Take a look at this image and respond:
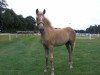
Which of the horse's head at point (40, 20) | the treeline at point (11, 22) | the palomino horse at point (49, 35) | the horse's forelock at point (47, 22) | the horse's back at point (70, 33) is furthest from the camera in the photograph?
the treeline at point (11, 22)

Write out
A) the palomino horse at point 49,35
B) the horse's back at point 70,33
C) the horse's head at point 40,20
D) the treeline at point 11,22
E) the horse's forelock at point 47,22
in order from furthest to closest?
the treeline at point 11,22
the horse's back at point 70,33
the horse's forelock at point 47,22
the palomino horse at point 49,35
the horse's head at point 40,20

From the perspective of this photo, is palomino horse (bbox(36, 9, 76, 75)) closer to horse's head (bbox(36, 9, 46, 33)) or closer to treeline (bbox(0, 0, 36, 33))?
horse's head (bbox(36, 9, 46, 33))

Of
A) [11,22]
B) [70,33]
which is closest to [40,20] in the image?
[70,33]

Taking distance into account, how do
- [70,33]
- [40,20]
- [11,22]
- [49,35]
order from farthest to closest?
[11,22] → [70,33] → [49,35] → [40,20]

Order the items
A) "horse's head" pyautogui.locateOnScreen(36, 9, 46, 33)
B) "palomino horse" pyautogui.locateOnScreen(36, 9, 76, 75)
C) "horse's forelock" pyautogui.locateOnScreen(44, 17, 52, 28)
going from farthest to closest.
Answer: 1. "horse's forelock" pyautogui.locateOnScreen(44, 17, 52, 28)
2. "palomino horse" pyautogui.locateOnScreen(36, 9, 76, 75)
3. "horse's head" pyautogui.locateOnScreen(36, 9, 46, 33)

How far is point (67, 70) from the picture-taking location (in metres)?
11.7

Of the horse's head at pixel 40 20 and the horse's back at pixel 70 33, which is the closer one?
the horse's head at pixel 40 20

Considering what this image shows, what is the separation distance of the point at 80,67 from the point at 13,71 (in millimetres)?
2705

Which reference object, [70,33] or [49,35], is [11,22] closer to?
[70,33]

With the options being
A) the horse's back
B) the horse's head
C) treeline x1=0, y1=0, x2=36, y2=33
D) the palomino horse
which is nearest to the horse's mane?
the palomino horse

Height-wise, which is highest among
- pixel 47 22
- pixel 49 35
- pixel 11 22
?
pixel 11 22

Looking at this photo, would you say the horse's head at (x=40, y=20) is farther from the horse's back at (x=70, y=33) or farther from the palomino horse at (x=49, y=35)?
the horse's back at (x=70, y=33)

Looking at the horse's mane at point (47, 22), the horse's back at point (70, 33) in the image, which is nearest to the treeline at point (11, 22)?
the horse's back at point (70, 33)

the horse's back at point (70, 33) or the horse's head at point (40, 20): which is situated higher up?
the horse's head at point (40, 20)
